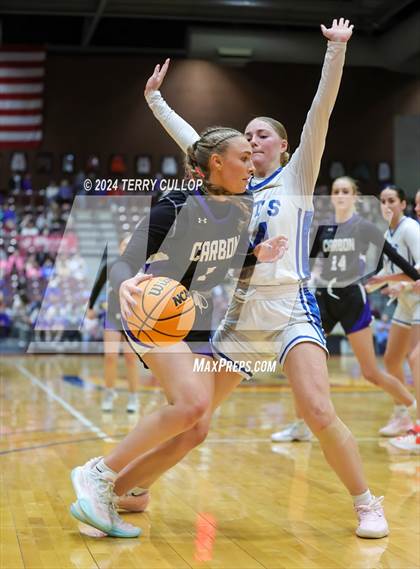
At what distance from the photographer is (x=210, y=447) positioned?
6.39 m

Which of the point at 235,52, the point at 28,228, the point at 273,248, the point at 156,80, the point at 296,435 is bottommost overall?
the point at 296,435

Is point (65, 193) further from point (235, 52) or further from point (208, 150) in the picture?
point (208, 150)

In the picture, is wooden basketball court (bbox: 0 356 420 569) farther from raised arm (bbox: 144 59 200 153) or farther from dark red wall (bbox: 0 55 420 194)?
dark red wall (bbox: 0 55 420 194)

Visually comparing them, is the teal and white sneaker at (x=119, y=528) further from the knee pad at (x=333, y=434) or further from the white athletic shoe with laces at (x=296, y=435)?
the white athletic shoe with laces at (x=296, y=435)

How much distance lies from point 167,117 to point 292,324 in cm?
136

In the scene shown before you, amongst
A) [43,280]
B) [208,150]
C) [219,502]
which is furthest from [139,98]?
[208,150]

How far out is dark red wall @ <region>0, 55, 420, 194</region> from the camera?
69.2 feet

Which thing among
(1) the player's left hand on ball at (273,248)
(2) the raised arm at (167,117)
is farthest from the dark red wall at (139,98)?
(1) the player's left hand on ball at (273,248)

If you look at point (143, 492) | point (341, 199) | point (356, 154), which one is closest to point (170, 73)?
point (356, 154)

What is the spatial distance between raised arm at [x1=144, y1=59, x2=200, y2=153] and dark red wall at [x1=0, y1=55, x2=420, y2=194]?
16.4 meters

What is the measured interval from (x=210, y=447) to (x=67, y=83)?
16402mm

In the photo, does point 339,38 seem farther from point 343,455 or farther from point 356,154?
point 356,154

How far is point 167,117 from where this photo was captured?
4484mm

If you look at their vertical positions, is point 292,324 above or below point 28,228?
above
